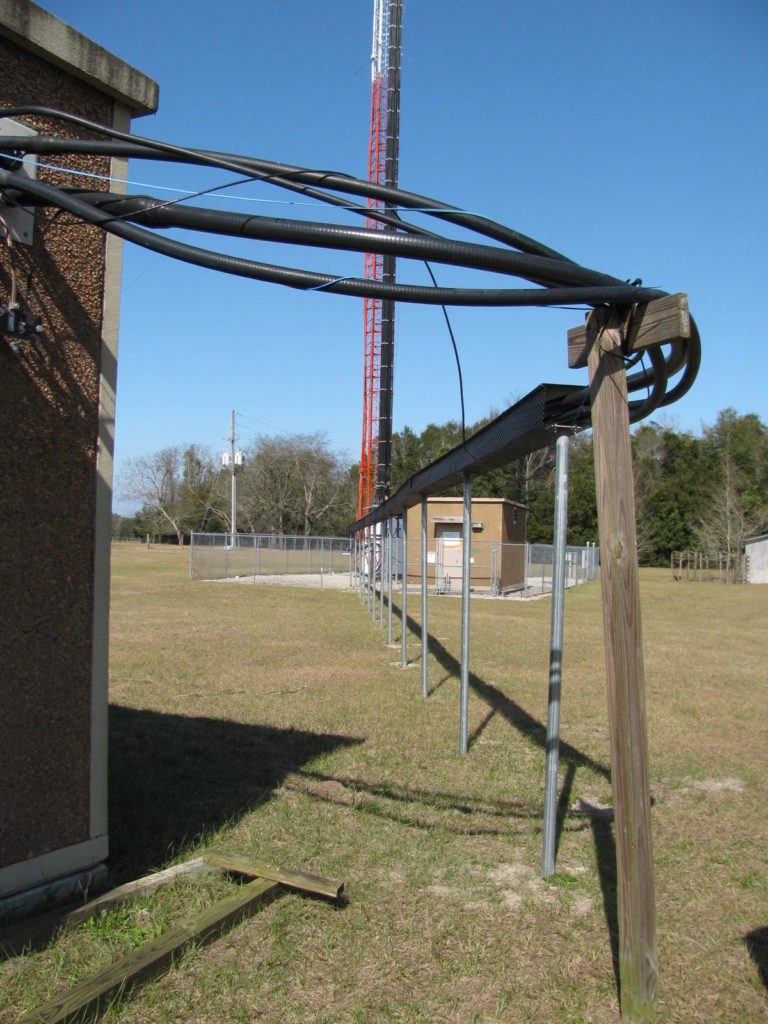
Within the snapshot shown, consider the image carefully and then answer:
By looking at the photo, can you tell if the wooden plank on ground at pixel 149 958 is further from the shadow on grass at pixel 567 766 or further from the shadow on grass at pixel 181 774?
the shadow on grass at pixel 567 766

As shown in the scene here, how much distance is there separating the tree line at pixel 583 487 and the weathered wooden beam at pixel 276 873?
43807mm

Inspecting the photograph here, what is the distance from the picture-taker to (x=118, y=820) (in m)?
4.71

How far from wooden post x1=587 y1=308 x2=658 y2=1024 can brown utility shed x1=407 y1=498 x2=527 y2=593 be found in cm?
2281

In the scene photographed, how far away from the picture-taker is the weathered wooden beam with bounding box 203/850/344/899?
3.69 meters

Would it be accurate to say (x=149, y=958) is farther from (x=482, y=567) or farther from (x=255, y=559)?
(x=255, y=559)

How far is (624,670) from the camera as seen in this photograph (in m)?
2.99

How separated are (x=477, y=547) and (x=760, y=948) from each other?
23.6 meters

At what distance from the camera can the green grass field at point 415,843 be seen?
122 inches

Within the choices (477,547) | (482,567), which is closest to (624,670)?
(477,547)

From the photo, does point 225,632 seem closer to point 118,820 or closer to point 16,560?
point 118,820

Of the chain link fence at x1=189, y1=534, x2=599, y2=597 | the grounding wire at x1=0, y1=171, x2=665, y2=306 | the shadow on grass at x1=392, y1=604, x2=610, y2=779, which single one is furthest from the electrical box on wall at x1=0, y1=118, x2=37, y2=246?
the chain link fence at x1=189, y1=534, x2=599, y2=597

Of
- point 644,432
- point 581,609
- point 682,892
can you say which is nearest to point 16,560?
point 682,892

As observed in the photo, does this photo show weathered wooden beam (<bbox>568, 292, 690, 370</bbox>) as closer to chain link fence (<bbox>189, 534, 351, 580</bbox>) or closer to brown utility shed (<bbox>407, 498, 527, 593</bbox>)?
brown utility shed (<bbox>407, 498, 527, 593</bbox>)

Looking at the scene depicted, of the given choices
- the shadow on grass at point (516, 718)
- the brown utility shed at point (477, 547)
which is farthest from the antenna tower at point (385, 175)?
the shadow on grass at point (516, 718)
